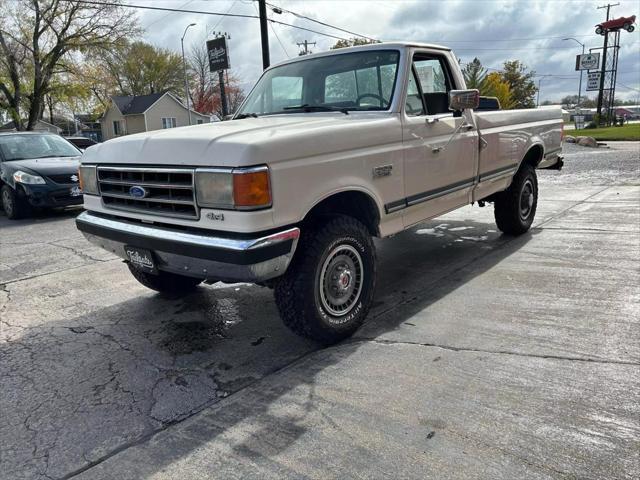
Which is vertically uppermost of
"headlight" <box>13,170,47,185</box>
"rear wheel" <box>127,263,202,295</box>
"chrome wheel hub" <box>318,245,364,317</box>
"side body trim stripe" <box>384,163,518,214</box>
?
"side body trim stripe" <box>384,163,518,214</box>

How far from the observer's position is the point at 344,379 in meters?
3.11

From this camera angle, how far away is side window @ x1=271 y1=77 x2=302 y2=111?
4.62 m

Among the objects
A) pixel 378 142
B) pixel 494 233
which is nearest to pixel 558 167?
pixel 494 233

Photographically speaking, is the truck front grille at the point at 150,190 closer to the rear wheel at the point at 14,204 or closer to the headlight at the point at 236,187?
the headlight at the point at 236,187

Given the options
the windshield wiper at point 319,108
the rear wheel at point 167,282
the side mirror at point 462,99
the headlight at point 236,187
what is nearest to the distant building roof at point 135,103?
the rear wheel at point 167,282

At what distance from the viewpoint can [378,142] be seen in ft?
12.3

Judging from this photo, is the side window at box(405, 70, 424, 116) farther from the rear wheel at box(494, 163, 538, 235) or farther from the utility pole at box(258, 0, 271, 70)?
the utility pole at box(258, 0, 271, 70)

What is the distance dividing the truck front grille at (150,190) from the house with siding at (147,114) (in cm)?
4799

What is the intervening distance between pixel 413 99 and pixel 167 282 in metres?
2.69

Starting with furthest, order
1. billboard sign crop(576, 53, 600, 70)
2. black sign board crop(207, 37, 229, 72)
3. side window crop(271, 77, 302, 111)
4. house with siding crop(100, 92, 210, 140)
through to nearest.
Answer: house with siding crop(100, 92, 210, 140) → billboard sign crop(576, 53, 600, 70) → black sign board crop(207, 37, 229, 72) → side window crop(271, 77, 302, 111)

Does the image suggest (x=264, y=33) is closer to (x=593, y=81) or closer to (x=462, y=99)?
(x=462, y=99)

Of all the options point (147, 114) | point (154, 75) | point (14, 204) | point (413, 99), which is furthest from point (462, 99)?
point (154, 75)

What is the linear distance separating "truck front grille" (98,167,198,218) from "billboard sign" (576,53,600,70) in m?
48.7

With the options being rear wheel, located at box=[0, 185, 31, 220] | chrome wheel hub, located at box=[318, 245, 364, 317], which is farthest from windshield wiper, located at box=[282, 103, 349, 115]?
rear wheel, located at box=[0, 185, 31, 220]
